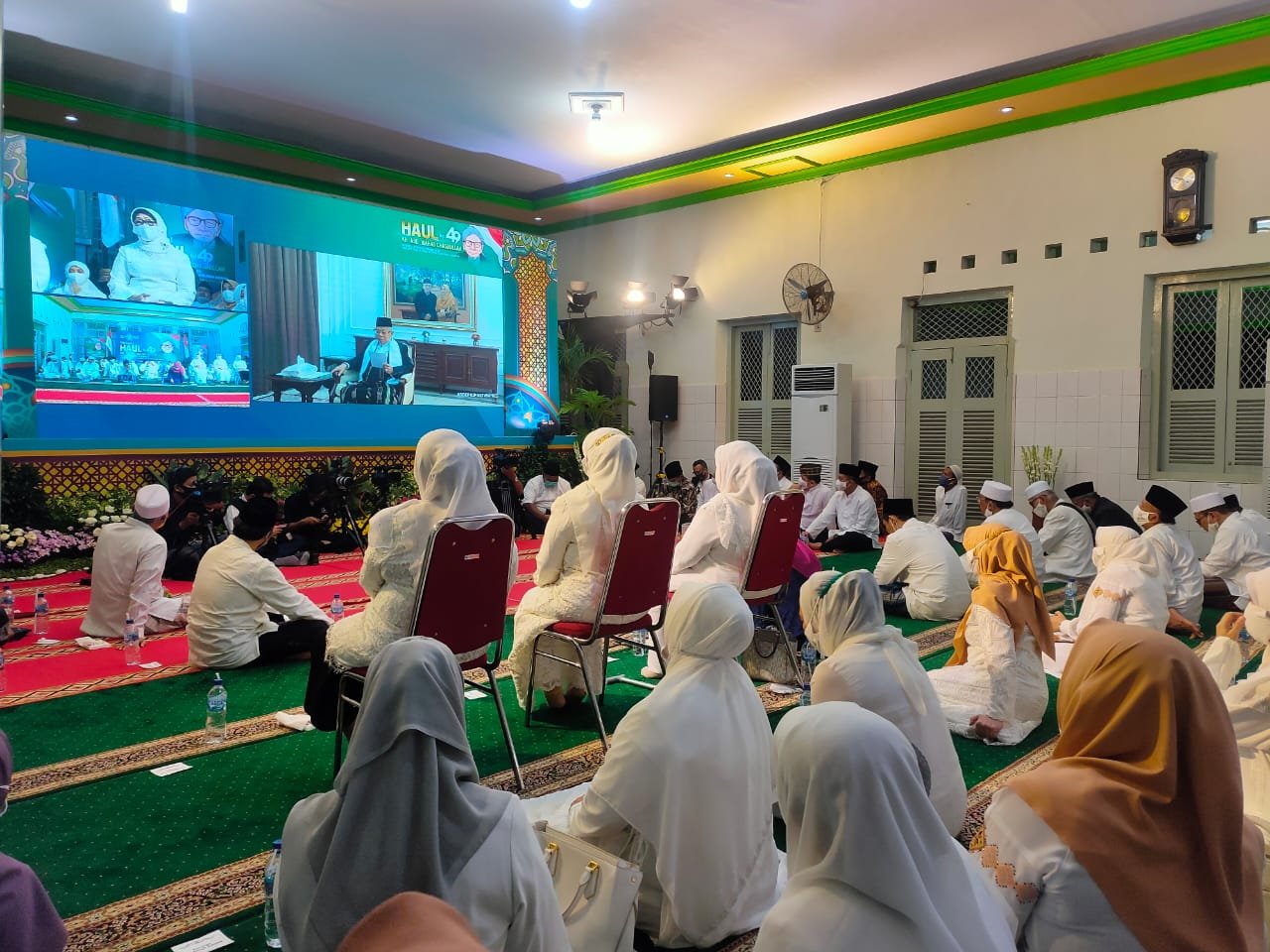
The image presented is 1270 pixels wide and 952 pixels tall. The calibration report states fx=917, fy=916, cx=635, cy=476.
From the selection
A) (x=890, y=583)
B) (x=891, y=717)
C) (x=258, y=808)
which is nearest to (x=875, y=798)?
(x=891, y=717)

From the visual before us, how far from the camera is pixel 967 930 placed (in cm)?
125

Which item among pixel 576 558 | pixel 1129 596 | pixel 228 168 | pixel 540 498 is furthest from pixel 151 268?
pixel 1129 596

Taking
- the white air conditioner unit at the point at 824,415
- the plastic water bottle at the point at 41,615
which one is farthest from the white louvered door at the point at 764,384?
the plastic water bottle at the point at 41,615

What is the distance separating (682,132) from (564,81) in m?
1.75

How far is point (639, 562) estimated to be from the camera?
352 cm

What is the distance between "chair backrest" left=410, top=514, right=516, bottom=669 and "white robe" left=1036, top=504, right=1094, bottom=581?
488 centimetres

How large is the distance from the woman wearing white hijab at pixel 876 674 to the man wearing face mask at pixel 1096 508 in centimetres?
484

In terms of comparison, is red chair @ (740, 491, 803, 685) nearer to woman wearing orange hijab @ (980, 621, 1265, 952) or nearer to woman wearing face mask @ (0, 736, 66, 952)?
woman wearing orange hijab @ (980, 621, 1265, 952)

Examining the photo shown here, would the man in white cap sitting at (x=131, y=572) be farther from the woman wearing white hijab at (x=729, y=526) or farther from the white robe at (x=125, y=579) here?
the woman wearing white hijab at (x=729, y=526)

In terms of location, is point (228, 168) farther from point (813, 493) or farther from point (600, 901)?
point (600, 901)

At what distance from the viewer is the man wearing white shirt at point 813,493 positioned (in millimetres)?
8875

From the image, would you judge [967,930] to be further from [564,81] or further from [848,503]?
[564,81]

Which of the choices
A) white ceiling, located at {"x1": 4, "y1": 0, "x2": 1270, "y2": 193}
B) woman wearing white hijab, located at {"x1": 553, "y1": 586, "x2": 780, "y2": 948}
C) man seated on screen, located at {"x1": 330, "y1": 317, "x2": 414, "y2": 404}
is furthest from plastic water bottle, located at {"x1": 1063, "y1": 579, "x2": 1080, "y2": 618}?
man seated on screen, located at {"x1": 330, "y1": 317, "x2": 414, "y2": 404}

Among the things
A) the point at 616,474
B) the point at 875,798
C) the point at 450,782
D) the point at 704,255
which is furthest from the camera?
the point at 704,255
